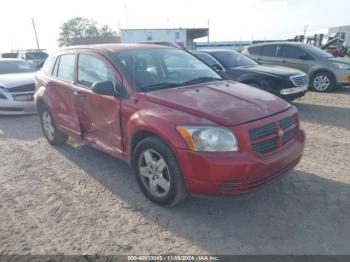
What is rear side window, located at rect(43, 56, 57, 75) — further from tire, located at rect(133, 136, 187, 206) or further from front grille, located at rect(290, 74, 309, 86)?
front grille, located at rect(290, 74, 309, 86)

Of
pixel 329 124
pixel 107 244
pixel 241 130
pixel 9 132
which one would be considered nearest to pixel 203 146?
pixel 241 130

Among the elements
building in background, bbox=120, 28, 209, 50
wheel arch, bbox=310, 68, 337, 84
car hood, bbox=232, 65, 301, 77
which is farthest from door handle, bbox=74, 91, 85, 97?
building in background, bbox=120, 28, 209, 50

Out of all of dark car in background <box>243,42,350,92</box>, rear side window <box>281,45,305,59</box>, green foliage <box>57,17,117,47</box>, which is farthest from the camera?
green foliage <box>57,17,117,47</box>

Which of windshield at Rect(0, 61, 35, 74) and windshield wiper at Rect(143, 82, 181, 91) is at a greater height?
windshield wiper at Rect(143, 82, 181, 91)

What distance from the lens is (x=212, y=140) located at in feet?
9.05

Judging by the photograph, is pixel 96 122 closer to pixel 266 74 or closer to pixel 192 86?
pixel 192 86

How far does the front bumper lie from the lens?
8.86 feet

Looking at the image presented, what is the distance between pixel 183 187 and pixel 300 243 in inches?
47.5

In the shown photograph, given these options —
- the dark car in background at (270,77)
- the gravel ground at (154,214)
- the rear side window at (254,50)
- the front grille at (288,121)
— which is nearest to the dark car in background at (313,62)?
the rear side window at (254,50)

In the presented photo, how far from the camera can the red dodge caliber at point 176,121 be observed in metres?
2.76

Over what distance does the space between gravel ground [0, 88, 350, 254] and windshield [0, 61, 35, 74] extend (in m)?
5.48

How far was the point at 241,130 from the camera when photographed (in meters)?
2.76

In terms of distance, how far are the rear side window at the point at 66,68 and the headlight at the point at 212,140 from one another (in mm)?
2572

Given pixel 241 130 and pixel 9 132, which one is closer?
pixel 241 130
